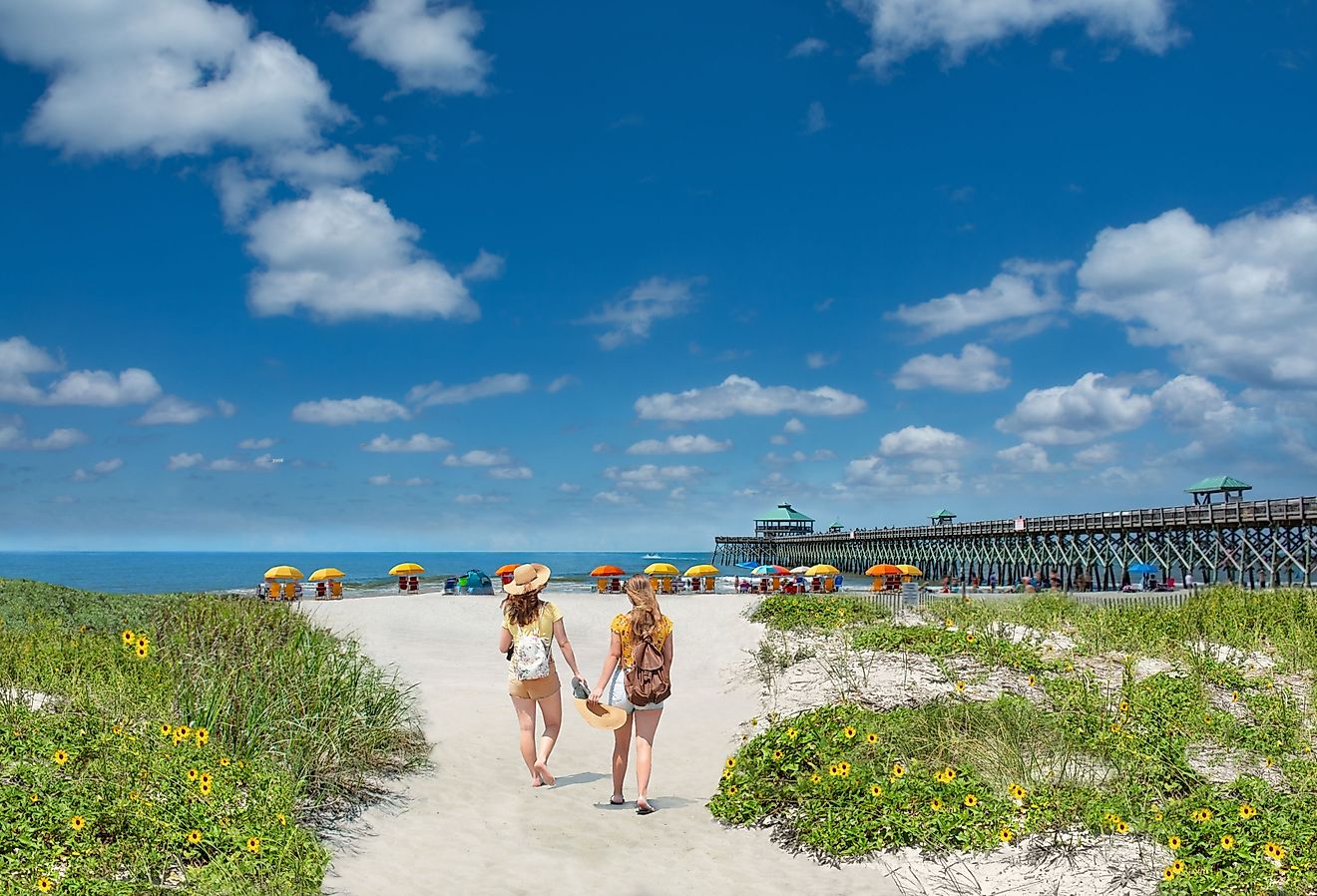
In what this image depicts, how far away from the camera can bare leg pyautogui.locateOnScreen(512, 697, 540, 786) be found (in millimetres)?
7965

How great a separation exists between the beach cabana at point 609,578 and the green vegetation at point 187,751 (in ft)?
84.5

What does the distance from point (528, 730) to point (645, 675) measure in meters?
1.49

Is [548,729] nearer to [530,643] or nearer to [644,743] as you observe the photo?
[530,643]

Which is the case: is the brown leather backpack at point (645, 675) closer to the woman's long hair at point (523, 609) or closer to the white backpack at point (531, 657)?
the white backpack at point (531, 657)

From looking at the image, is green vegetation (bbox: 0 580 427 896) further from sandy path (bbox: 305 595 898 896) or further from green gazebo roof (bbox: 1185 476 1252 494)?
green gazebo roof (bbox: 1185 476 1252 494)

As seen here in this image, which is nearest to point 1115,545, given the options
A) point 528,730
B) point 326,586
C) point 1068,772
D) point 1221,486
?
point 1221,486

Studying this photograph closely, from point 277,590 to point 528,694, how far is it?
2778 cm

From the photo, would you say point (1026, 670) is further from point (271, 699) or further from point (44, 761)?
point (44, 761)

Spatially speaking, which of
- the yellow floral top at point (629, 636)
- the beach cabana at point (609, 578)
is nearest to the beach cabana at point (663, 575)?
the beach cabana at point (609, 578)

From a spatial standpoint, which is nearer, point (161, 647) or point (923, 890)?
point (923, 890)

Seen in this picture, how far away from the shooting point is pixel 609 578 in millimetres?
37125

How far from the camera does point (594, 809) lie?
7.50m

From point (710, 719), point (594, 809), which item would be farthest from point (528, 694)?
point (710, 719)

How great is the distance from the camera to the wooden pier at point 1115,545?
124ft
